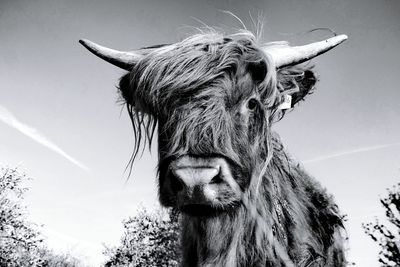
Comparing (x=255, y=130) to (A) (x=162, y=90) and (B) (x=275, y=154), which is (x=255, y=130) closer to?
(B) (x=275, y=154)

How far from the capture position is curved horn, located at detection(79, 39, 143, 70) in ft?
12.1

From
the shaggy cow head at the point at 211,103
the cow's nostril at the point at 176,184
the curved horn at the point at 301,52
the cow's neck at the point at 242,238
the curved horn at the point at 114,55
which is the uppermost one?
the curved horn at the point at 301,52

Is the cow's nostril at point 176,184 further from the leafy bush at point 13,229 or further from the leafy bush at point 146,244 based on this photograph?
the leafy bush at point 13,229

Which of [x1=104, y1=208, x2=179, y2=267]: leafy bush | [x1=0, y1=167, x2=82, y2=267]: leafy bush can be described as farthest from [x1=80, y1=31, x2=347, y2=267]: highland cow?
[x1=0, y1=167, x2=82, y2=267]: leafy bush

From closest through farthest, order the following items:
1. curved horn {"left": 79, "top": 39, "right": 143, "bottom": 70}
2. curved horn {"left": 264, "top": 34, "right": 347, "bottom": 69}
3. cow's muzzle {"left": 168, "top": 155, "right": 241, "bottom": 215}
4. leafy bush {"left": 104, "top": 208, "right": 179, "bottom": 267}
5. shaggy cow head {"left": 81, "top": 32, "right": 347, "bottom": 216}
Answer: cow's muzzle {"left": 168, "top": 155, "right": 241, "bottom": 215}, shaggy cow head {"left": 81, "top": 32, "right": 347, "bottom": 216}, curved horn {"left": 264, "top": 34, "right": 347, "bottom": 69}, curved horn {"left": 79, "top": 39, "right": 143, "bottom": 70}, leafy bush {"left": 104, "top": 208, "right": 179, "bottom": 267}

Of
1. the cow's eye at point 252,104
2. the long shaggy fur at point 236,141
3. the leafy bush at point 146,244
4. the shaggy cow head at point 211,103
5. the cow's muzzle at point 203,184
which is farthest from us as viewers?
the leafy bush at point 146,244

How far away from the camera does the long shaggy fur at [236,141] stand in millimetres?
2904

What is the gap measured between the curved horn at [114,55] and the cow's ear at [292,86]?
4.44 feet

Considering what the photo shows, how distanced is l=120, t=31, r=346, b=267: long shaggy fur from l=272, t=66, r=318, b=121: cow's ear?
0.5 inches

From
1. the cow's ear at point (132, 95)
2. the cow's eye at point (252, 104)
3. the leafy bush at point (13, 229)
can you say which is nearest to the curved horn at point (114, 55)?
the cow's ear at point (132, 95)

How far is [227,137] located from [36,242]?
24120mm

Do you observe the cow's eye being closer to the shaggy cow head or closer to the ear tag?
the shaggy cow head

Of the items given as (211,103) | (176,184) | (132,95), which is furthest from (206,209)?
(132,95)

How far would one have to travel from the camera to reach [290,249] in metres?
3.06
